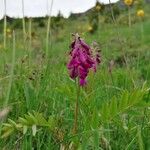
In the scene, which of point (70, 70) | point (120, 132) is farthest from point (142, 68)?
point (70, 70)

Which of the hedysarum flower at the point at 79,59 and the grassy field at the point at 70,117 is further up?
the hedysarum flower at the point at 79,59

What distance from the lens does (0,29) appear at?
25.9 meters

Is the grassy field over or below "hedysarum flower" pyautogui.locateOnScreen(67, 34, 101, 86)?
below

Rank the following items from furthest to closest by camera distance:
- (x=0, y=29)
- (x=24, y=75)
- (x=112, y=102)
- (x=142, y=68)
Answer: (x=0, y=29) < (x=142, y=68) < (x=24, y=75) < (x=112, y=102)

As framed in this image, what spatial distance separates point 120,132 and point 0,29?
79.7 feet

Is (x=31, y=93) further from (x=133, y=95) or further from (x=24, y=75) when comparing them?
(x=133, y=95)

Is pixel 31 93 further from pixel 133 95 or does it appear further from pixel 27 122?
pixel 133 95

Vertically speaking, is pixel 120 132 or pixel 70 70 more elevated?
pixel 70 70

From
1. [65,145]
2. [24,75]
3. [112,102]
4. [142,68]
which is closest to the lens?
[112,102]

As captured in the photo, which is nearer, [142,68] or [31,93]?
[31,93]

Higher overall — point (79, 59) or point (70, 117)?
point (79, 59)

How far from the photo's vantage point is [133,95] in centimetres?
164

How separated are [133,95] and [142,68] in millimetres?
4712

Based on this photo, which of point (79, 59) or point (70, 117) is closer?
point (79, 59)
